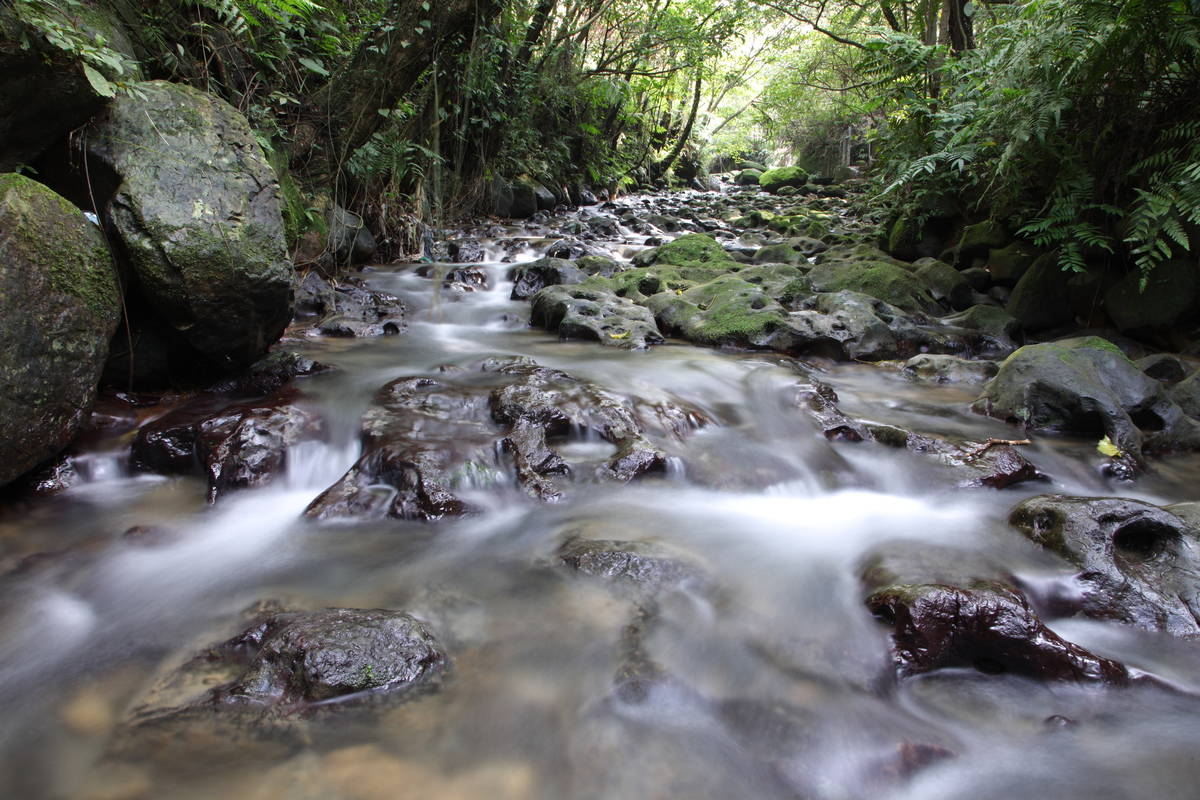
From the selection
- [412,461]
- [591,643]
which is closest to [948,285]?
[412,461]

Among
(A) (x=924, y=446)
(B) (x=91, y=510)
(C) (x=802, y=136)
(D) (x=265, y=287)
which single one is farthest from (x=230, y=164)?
(C) (x=802, y=136)

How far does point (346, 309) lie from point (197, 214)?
10.4 feet

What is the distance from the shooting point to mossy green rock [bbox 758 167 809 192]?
2456cm

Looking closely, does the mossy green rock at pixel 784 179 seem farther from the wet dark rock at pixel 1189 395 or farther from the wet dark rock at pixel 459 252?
the wet dark rock at pixel 1189 395

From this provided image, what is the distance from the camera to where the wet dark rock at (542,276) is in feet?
26.3

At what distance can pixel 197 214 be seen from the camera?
11.1 feet

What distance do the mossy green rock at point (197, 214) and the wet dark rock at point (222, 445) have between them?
55cm

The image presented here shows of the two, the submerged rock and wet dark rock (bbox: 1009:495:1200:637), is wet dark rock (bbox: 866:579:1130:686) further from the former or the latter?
wet dark rock (bbox: 1009:495:1200:637)

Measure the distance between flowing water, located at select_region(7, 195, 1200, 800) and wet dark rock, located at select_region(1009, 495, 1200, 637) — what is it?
0.33 ft

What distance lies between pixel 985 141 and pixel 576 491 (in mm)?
5579

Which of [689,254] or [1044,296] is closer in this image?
[1044,296]

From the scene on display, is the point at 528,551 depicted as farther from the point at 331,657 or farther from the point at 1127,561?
the point at 1127,561

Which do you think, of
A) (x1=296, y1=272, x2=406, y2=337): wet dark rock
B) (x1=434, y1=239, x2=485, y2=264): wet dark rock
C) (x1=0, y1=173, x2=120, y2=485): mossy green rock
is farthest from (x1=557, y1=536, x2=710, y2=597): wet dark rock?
(x1=434, y1=239, x2=485, y2=264): wet dark rock

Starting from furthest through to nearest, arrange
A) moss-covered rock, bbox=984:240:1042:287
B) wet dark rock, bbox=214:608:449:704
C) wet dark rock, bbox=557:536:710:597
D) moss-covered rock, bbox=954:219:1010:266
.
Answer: moss-covered rock, bbox=954:219:1010:266 → moss-covered rock, bbox=984:240:1042:287 → wet dark rock, bbox=557:536:710:597 → wet dark rock, bbox=214:608:449:704
